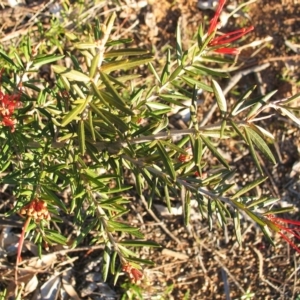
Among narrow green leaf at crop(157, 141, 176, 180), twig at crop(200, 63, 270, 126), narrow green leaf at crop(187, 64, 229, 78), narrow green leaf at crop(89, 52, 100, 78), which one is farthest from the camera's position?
twig at crop(200, 63, 270, 126)

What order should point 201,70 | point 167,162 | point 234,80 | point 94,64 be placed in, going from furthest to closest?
point 234,80 → point 201,70 → point 167,162 → point 94,64

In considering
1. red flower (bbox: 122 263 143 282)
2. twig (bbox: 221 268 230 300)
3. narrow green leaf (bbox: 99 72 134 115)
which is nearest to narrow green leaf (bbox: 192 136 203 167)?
narrow green leaf (bbox: 99 72 134 115)

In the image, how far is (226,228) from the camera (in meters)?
3.61

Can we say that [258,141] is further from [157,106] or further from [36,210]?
[36,210]

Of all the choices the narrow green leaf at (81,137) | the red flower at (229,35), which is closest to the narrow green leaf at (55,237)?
the narrow green leaf at (81,137)

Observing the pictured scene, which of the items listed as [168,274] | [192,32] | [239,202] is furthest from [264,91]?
[239,202]

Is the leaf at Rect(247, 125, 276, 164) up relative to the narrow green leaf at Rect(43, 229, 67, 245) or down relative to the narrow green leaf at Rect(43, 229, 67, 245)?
up

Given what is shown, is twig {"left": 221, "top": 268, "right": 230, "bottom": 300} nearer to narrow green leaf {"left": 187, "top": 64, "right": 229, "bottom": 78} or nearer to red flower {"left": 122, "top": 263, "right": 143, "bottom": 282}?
red flower {"left": 122, "top": 263, "right": 143, "bottom": 282}

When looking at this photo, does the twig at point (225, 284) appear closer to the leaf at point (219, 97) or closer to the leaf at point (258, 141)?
the leaf at point (258, 141)

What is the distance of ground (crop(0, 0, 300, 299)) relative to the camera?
3.51 meters

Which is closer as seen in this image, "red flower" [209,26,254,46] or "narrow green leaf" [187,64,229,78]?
"red flower" [209,26,254,46]

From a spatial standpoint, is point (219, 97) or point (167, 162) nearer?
point (219, 97)

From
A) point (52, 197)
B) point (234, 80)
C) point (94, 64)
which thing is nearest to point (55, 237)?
point (52, 197)

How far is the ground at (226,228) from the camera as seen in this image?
351 cm
